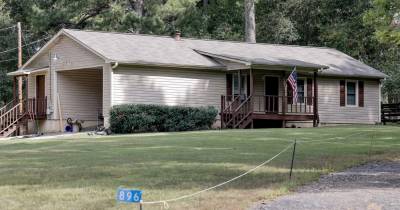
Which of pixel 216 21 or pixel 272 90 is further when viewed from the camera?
pixel 216 21

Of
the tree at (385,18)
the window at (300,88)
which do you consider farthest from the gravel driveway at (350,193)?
the window at (300,88)

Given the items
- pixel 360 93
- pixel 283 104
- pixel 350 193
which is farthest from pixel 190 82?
pixel 350 193

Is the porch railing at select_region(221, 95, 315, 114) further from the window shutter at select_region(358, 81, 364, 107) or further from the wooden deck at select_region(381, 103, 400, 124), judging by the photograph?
the wooden deck at select_region(381, 103, 400, 124)

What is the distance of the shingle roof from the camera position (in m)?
29.2

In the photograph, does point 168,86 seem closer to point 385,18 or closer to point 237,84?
point 237,84

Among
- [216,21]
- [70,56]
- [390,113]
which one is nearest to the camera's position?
[70,56]

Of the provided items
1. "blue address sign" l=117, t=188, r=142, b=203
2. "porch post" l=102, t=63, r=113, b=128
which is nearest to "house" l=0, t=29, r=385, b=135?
"porch post" l=102, t=63, r=113, b=128

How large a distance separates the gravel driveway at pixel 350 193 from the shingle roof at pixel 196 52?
16197mm

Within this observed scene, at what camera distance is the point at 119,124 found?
27078mm

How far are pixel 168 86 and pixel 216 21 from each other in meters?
18.0

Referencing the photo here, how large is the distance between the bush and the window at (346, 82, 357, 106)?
28.9ft

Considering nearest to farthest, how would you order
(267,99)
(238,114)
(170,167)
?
(170,167)
(238,114)
(267,99)

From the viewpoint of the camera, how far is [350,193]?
10.8m

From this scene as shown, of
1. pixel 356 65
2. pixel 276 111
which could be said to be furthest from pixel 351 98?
pixel 276 111
